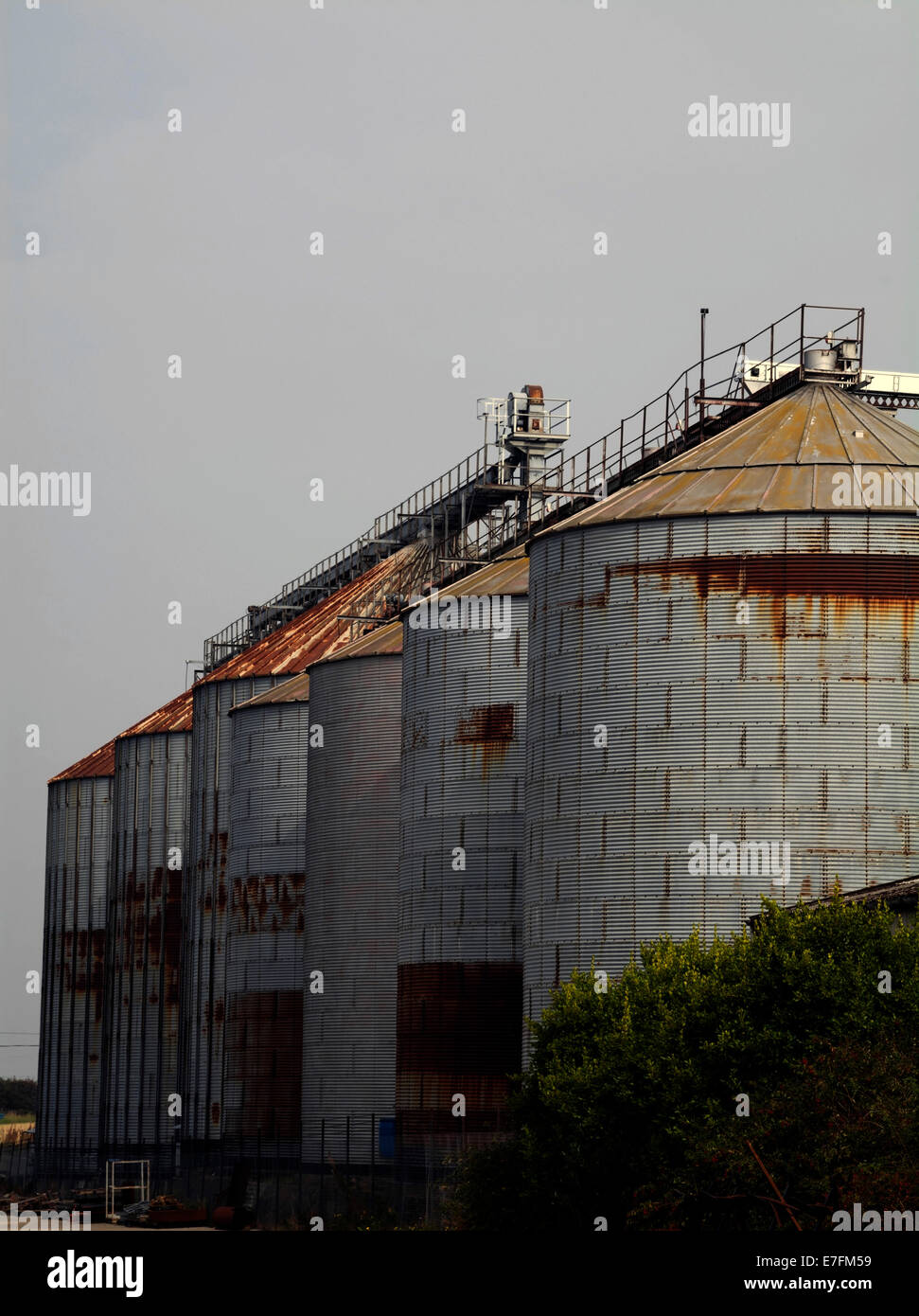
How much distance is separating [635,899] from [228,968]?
30629 millimetres

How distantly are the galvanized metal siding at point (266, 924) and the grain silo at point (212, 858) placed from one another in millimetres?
2557

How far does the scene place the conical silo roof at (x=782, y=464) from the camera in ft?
157

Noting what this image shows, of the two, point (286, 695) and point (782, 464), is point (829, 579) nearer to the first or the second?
point (782, 464)

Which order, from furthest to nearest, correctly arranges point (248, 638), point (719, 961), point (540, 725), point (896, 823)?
point (248, 638) < point (540, 725) < point (896, 823) < point (719, 961)

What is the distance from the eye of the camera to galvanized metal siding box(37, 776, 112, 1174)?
96000mm

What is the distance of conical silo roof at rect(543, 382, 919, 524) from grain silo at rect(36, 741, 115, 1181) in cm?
4975

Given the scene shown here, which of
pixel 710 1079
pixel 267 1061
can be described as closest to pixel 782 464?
pixel 710 1079

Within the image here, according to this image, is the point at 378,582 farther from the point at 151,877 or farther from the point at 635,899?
the point at 635,899

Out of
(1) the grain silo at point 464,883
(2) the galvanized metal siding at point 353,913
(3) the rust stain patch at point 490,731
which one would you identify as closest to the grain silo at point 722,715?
(1) the grain silo at point 464,883

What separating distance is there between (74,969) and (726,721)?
2341 inches

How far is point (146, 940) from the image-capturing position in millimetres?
88875

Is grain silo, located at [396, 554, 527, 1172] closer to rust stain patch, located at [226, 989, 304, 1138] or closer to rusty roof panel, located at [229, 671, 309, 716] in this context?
rust stain patch, located at [226, 989, 304, 1138]
